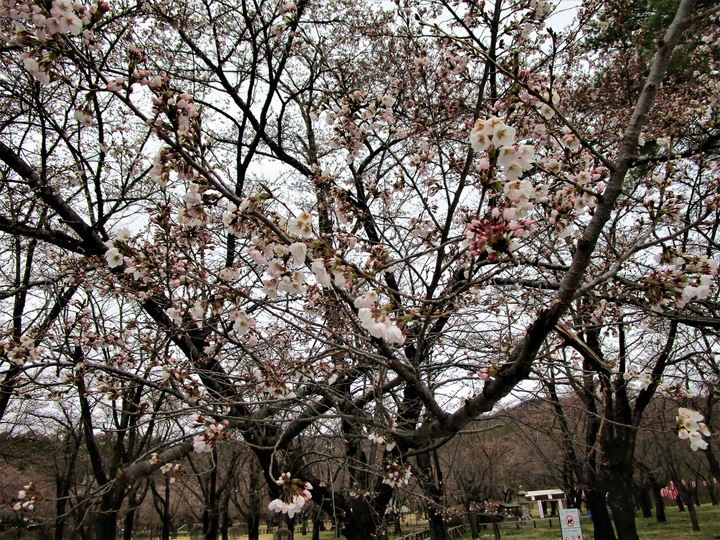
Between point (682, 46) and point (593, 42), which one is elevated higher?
point (593, 42)

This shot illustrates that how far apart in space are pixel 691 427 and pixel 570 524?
8.58m

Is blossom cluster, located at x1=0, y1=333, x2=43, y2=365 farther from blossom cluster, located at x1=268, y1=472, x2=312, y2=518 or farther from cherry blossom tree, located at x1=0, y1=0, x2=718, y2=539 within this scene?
blossom cluster, located at x1=268, y1=472, x2=312, y2=518

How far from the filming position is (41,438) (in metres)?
12.9

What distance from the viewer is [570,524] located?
8617mm

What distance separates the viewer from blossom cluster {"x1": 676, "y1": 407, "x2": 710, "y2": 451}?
182cm

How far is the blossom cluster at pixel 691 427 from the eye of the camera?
182 centimetres

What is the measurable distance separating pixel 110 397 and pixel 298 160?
531cm

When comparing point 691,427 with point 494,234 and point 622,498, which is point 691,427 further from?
point 622,498

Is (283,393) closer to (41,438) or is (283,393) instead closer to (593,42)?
(593,42)

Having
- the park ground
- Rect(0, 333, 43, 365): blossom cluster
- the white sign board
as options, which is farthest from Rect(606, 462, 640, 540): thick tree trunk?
Rect(0, 333, 43, 365): blossom cluster

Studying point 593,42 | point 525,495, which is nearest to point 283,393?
point 593,42

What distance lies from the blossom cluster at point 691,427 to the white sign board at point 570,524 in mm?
8250

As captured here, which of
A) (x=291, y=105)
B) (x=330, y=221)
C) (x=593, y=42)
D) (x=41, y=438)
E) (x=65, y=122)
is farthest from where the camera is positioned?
(x=41, y=438)

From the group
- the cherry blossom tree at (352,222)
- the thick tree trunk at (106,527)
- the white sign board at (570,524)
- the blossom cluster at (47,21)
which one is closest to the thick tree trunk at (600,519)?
the white sign board at (570,524)
